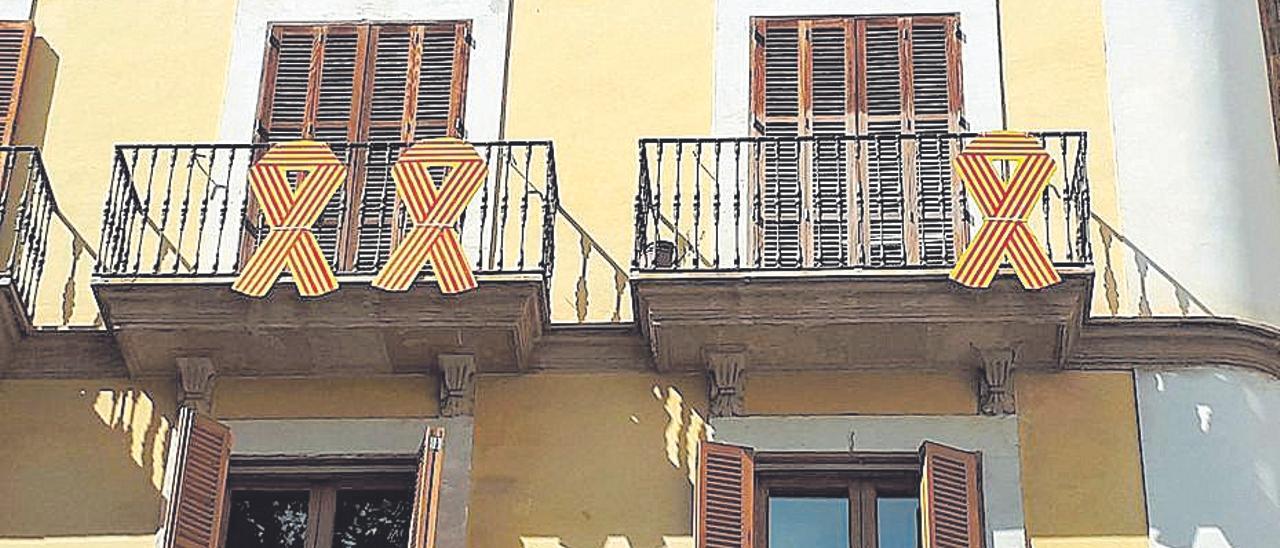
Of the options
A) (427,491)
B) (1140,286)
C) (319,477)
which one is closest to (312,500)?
(319,477)

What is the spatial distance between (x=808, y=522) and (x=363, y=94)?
3.70 m

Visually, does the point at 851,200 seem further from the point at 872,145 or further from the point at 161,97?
the point at 161,97

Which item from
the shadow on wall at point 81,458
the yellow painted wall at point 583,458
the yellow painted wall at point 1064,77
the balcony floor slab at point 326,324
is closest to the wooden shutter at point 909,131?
the yellow painted wall at point 1064,77

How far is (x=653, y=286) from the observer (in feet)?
43.3

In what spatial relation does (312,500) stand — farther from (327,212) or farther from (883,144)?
(883,144)

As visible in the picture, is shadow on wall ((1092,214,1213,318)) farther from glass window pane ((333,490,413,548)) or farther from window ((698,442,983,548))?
glass window pane ((333,490,413,548))

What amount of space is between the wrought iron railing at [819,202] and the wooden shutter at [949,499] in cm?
117

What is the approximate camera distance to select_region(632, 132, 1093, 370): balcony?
517 inches

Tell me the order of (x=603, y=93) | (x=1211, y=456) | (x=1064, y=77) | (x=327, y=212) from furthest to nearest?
(x=603, y=93), (x=1064, y=77), (x=327, y=212), (x=1211, y=456)

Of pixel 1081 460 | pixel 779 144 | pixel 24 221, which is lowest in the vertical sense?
pixel 1081 460

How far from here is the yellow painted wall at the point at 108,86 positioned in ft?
47.9

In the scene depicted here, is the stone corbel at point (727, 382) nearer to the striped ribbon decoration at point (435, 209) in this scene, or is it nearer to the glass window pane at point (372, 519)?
the striped ribbon decoration at point (435, 209)

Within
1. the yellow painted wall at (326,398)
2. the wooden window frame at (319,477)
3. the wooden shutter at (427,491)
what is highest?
the yellow painted wall at (326,398)

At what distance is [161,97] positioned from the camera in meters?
A: 14.9
